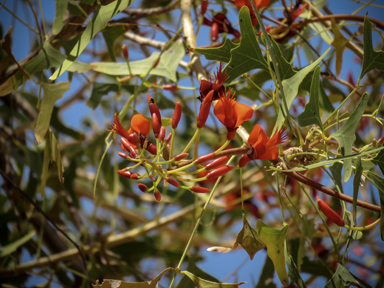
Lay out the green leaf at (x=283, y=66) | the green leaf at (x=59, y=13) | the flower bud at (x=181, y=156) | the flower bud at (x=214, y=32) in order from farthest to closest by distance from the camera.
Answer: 1. the flower bud at (x=214, y=32)
2. the green leaf at (x=59, y=13)
3. the green leaf at (x=283, y=66)
4. the flower bud at (x=181, y=156)

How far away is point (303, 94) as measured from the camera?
676mm

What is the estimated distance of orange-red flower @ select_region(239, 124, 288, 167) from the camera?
0.44 meters

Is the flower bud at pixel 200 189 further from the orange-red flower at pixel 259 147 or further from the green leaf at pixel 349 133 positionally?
the green leaf at pixel 349 133

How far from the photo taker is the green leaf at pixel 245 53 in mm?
501

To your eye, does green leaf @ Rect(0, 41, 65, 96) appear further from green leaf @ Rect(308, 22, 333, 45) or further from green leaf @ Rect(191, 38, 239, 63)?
green leaf @ Rect(308, 22, 333, 45)

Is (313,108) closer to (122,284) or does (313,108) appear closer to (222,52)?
(222,52)

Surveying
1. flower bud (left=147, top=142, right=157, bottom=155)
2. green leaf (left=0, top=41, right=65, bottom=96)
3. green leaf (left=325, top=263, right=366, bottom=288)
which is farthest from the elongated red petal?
green leaf (left=0, top=41, right=65, bottom=96)

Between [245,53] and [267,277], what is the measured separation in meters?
0.60

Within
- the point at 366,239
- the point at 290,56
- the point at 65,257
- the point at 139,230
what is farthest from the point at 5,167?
the point at 366,239

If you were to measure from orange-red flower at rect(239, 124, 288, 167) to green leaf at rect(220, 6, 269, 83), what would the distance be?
0.42ft

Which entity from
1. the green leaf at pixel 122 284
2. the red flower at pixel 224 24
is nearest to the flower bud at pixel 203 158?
the green leaf at pixel 122 284

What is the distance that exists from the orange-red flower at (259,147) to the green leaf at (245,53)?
13 cm

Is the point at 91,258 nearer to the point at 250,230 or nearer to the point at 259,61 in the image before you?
the point at 250,230

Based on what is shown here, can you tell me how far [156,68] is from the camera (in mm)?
740
